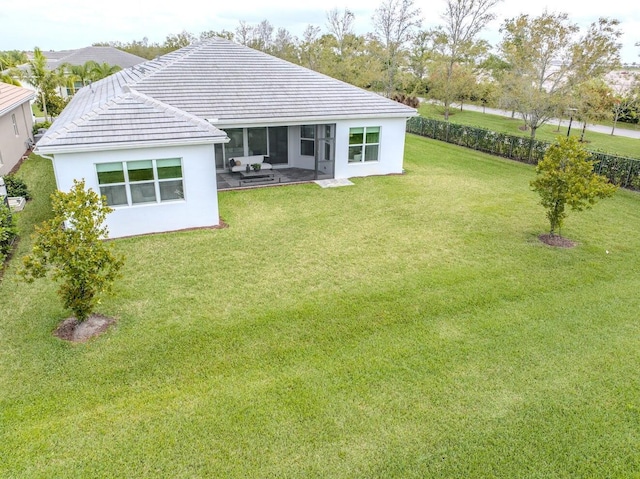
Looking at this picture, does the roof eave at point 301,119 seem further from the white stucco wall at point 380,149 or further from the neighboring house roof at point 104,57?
the neighboring house roof at point 104,57

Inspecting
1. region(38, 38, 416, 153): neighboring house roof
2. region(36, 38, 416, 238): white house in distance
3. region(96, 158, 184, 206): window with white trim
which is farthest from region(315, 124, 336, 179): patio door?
region(96, 158, 184, 206): window with white trim

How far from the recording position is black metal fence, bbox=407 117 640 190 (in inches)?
663

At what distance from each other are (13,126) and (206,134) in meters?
13.7

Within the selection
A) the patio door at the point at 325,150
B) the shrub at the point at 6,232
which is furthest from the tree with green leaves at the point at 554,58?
the shrub at the point at 6,232

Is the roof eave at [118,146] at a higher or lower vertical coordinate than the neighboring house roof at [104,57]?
lower

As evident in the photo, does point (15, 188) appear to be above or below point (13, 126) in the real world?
below

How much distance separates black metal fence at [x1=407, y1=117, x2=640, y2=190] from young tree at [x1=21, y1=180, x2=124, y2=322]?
11.9 meters

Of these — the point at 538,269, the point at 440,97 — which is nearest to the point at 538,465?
the point at 538,269

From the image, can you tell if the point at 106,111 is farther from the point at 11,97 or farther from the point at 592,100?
the point at 592,100

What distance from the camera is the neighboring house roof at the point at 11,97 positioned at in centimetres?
1811

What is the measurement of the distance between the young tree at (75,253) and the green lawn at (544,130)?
23039 mm

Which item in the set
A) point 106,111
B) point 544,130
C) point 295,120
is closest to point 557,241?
point 295,120

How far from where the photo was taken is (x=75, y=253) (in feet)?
23.5

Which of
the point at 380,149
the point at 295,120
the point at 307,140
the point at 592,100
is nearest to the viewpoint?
the point at 295,120
